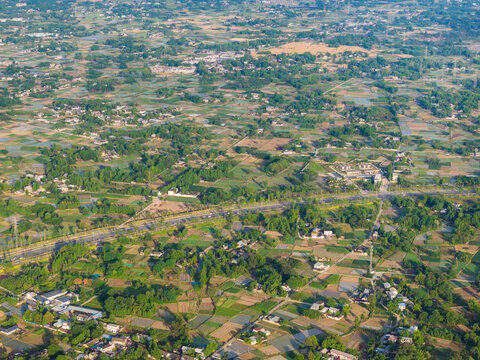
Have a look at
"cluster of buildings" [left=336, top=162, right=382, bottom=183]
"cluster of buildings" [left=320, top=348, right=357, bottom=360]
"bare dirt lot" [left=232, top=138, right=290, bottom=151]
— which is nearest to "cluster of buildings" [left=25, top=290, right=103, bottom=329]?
"cluster of buildings" [left=320, top=348, right=357, bottom=360]

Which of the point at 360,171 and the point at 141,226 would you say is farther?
the point at 360,171

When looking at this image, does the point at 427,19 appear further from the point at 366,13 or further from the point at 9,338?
the point at 9,338

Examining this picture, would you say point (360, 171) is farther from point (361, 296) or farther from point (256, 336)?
point (256, 336)

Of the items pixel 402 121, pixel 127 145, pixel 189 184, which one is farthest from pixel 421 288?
pixel 402 121

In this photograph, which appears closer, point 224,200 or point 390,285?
point 390,285

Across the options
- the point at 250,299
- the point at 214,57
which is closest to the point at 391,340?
the point at 250,299

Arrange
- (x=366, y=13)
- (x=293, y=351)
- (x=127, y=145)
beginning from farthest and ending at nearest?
(x=366, y=13) < (x=127, y=145) < (x=293, y=351)

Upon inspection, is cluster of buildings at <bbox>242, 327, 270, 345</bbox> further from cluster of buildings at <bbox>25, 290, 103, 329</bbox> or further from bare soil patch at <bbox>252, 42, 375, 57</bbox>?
bare soil patch at <bbox>252, 42, 375, 57</bbox>

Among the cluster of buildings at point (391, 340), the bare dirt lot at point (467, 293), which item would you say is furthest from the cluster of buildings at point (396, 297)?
the bare dirt lot at point (467, 293)
